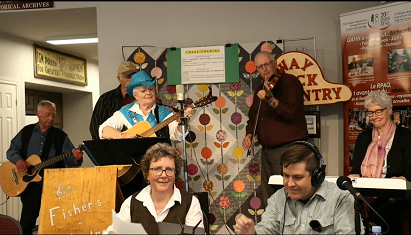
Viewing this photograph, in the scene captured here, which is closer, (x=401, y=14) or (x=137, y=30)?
(x=401, y=14)

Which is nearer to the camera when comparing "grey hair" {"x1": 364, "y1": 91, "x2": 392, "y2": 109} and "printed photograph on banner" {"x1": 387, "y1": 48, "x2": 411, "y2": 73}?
"grey hair" {"x1": 364, "y1": 91, "x2": 392, "y2": 109}

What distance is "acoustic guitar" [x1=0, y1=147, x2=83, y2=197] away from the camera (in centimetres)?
481

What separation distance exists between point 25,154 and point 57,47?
8.71 ft

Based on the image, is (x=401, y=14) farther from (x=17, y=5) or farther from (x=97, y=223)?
(x=17, y=5)

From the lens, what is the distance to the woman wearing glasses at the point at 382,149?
3.57 meters

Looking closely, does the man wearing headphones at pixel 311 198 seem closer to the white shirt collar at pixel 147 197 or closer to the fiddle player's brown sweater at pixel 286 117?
the white shirt collar at pixel 147 197

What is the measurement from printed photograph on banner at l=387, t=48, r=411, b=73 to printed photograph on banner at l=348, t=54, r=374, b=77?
160 millimetres

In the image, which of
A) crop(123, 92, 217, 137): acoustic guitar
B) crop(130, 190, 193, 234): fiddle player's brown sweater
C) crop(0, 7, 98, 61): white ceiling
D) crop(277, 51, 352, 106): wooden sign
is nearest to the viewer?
crop(130, 190, 193, 234): fiddle player's brown sweater

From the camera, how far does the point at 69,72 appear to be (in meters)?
7.71

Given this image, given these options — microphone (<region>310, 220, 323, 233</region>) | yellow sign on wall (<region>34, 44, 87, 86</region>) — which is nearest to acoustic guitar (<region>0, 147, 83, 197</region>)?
yellow sign on wall (<region>34, 44, 87, 86</region>)

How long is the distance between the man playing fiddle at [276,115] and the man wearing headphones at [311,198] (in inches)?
71.4

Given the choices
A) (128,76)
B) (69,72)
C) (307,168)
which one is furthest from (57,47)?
(307,168)

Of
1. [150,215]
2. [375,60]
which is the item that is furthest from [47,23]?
[150,215]

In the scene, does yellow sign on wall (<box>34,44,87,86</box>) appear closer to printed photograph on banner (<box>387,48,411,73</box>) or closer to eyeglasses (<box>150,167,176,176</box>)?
printed photograph on banner (<box>387,48,411,73</box>)
